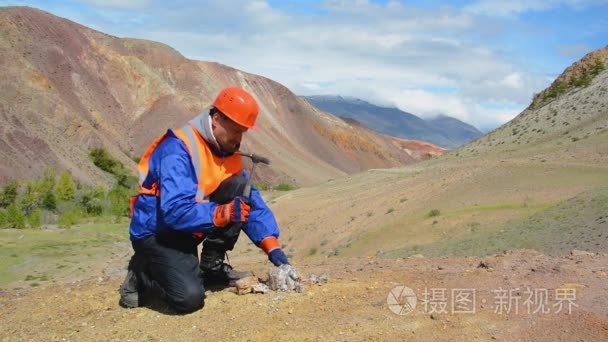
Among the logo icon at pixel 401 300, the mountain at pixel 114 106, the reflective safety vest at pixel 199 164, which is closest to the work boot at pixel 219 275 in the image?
the reflective safety vest at pixel 199 164

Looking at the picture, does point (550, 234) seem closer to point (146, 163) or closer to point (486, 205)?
point (486, 205)

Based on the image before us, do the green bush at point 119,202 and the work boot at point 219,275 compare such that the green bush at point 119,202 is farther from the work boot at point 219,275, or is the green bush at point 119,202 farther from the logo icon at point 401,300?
the logo icon at point 401,300

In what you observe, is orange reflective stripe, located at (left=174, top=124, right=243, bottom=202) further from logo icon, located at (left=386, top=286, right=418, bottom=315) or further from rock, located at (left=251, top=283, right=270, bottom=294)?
logo icon, located at (left=386, top=286, right=418, bottom=315)

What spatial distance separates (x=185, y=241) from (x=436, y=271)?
2549 millimetres

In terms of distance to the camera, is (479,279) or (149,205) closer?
(149,205)

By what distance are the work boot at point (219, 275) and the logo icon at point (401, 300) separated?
4.73 ft

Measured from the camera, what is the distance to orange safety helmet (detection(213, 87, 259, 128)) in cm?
503

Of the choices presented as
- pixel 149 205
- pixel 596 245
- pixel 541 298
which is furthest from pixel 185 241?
pixel 596 245

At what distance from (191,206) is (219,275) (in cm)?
134

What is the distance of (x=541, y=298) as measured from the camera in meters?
5.07

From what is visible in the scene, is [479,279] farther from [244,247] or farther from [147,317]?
[244,247]

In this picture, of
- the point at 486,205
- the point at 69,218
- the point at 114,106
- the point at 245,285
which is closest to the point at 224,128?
the point at 245,285

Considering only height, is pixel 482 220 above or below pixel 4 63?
below

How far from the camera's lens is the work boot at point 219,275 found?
19.3ft
